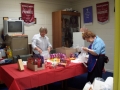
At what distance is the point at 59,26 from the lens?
480 cm

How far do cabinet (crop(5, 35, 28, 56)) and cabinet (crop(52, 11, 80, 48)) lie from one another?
1.37 m

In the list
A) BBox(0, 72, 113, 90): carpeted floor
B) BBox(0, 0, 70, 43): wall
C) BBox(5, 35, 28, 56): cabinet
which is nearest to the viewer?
BBox(0, 72, 113, 90): carpeted floor

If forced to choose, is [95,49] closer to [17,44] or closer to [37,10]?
[17,44]

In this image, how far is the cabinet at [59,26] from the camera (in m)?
4.79

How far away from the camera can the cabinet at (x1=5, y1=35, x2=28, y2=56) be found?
3.64m

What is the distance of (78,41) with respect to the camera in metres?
4.73

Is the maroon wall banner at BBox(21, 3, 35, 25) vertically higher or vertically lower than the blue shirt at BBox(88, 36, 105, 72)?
higher

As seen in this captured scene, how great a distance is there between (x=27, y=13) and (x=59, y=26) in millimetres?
1124

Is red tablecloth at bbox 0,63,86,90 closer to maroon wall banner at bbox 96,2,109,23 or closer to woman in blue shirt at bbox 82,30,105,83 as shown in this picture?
woman in blue shirt at bbox 82,30,105,83

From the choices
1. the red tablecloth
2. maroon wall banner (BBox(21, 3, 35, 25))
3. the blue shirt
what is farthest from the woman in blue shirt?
maroon wall banner (BBox(21, 3, 35, 25))

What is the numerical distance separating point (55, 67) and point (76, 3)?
3.72 metres

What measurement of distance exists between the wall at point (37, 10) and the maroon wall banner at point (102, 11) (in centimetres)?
133

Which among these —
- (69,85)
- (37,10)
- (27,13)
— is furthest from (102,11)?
(69,85)

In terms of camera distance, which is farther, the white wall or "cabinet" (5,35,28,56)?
the white wall
